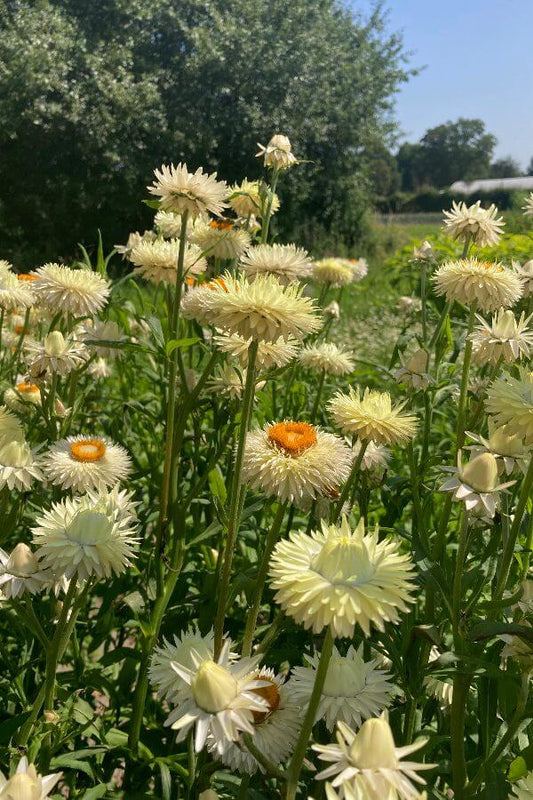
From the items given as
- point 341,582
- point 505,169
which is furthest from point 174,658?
point 505,169

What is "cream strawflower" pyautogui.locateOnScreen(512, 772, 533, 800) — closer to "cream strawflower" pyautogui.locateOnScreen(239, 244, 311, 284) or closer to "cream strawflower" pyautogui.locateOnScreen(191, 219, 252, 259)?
"cream strawflower" pyautogui.locateOnScreen(239, 244, 311, 284)

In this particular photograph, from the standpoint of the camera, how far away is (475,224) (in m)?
2.06

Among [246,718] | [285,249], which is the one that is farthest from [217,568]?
[246,718]

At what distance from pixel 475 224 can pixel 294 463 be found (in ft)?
3.58

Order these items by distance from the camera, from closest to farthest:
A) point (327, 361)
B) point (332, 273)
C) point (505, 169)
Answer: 1. point (327, 361)
2. point (332, 273)
3. point (505, 169)

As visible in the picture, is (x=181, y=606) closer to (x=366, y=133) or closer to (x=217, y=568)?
(x=217, y=568)

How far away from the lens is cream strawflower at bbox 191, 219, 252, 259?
2.11 meters

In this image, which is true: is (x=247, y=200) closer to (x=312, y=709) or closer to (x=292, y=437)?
(x=292, y=437)

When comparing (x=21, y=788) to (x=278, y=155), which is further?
(x=278, y=155)

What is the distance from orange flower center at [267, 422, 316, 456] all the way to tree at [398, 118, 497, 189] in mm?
67705

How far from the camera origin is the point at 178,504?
1782 mm

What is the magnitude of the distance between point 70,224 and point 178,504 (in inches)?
519

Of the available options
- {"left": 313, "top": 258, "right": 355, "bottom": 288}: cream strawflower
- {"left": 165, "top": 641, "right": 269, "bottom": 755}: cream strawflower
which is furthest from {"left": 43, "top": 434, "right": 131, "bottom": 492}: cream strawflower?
{"left": 313, "top": 258, "right": 355, "bottom": 288}: cream strawflower

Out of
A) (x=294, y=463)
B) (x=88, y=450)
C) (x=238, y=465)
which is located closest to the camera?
(x=238, y=465)
